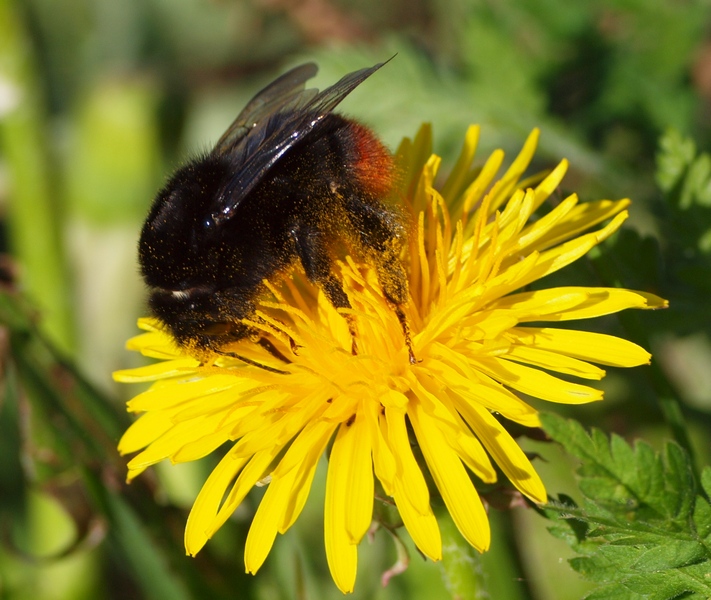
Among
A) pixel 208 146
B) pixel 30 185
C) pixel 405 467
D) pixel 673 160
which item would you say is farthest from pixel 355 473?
pixel 30 185

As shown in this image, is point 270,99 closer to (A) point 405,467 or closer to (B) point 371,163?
(B) point 371,163

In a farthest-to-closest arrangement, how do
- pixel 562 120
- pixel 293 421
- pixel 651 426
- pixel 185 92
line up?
pixel 185 92
pixel 562 120
pixel 651 426
pixel 293 421

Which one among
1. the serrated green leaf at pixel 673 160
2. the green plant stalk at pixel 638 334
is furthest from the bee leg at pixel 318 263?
the serrated green leaf at pixel 673 160

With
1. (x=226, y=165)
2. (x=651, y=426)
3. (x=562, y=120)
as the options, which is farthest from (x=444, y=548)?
(x=562, y=120)

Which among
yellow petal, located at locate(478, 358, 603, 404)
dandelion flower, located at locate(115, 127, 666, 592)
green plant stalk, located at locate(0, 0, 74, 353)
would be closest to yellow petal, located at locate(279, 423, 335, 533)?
dandelion flower, located at locate(115, 127, 666, 592)

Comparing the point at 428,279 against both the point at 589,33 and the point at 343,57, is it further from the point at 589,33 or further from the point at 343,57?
the point at 589,33
